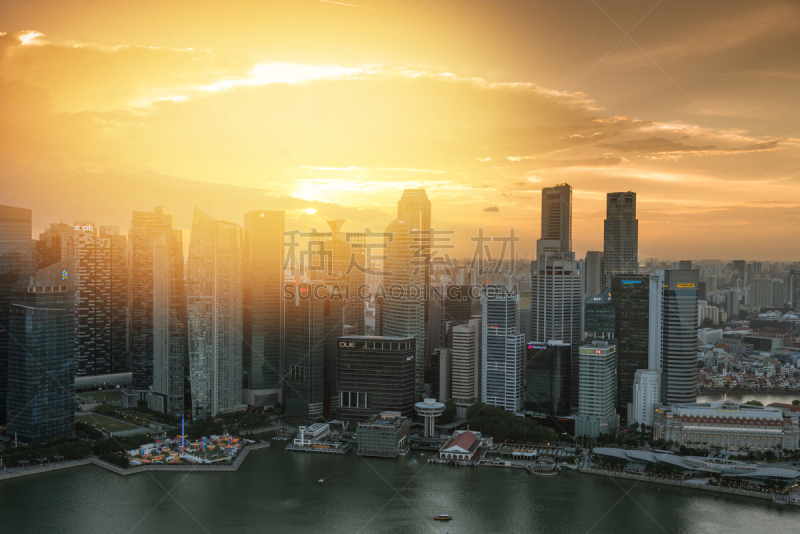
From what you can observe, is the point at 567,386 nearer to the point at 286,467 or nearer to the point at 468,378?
the point at 468,378

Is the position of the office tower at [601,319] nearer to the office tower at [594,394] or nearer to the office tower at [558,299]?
the office tower at [558,299]

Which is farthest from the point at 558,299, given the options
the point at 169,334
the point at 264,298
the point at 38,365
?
the point at 38,365

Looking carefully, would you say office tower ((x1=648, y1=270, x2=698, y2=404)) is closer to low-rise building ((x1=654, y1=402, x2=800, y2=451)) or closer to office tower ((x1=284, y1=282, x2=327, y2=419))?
low-rise building ((x1=654, y1=402, x2=800, y2=451))

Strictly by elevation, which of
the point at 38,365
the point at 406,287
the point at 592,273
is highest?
the point at 592,273

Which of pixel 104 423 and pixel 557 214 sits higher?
pixel 557 214

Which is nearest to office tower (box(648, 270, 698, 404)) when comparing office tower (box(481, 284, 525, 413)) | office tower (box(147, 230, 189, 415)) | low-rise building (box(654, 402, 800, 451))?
low-rise building (box(654, 402, 800, 451))

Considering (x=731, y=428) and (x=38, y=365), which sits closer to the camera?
(x=38, y=365)

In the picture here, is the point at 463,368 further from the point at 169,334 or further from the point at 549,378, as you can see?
the point at 169,334
